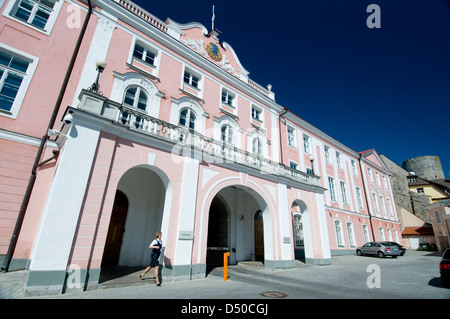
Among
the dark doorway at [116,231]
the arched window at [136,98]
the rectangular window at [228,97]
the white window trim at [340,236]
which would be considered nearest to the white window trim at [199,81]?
the rectangular window at [228,97]

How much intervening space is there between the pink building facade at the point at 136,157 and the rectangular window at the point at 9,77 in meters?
0.19

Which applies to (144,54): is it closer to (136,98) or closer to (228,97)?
(136,98)

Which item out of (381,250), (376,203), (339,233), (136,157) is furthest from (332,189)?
(136,157)

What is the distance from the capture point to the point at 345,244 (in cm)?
2170

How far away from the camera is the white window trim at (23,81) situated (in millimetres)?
8419

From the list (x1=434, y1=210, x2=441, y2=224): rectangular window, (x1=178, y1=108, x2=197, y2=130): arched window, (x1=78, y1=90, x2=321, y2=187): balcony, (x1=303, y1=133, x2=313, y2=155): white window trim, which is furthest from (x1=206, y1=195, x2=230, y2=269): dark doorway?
(x1=434, y1=210, x2=441, y2=224): rectangular window

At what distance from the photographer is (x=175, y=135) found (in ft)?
31.3

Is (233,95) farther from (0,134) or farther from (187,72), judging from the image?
(0,134)

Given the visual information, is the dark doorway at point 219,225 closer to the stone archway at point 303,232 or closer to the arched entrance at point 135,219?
the arched entrance at point 135,219

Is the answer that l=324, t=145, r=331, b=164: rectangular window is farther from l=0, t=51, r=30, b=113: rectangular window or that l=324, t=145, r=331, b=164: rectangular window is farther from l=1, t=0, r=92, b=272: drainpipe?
l=0, t=51, r=30, b=113: rectangular window

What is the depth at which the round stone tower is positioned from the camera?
62188mm

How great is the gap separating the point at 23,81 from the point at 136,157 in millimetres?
5842

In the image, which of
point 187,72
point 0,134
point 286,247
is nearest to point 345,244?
point 286,247

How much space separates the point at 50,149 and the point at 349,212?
26.1 meters
